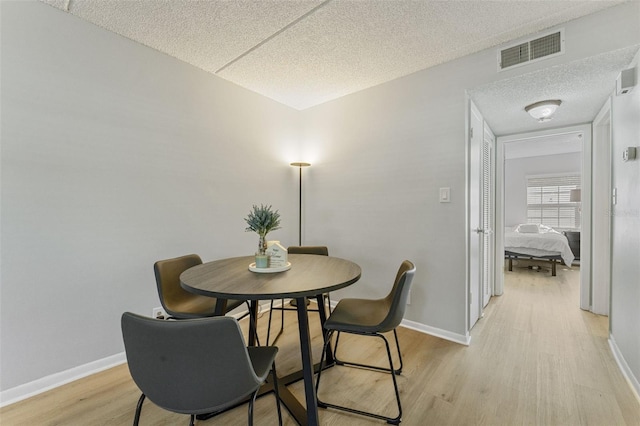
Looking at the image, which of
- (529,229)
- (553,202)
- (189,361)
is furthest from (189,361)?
(553,202)

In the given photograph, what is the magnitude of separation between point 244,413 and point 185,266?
108cm

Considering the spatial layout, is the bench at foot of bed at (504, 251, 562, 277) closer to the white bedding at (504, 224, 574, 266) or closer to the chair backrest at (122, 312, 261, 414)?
the white bedding at (504, 224, 574, 266)

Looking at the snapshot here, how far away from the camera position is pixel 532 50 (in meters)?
2.06

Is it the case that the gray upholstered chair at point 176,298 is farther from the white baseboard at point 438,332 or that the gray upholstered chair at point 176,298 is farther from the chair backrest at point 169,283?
the white baseboard at point 438,332

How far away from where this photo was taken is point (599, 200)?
2.98 metres

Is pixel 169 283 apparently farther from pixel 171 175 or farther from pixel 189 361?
pixel 189 361

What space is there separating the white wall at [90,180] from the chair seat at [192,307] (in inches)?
22.6

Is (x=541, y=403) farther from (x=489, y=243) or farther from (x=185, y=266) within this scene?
(x=185, y=266)

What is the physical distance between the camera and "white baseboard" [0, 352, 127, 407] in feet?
5.64

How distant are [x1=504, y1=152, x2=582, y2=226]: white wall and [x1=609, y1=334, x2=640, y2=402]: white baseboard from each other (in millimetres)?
5093

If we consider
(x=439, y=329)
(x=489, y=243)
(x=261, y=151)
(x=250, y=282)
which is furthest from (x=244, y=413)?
(x=489, y=243)

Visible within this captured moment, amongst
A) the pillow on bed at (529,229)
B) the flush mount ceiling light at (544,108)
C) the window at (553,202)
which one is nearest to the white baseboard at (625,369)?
the flush mount ceiling light at (544,108)

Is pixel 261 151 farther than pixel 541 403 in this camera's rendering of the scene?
Yes

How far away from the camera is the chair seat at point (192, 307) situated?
1.75 metres
